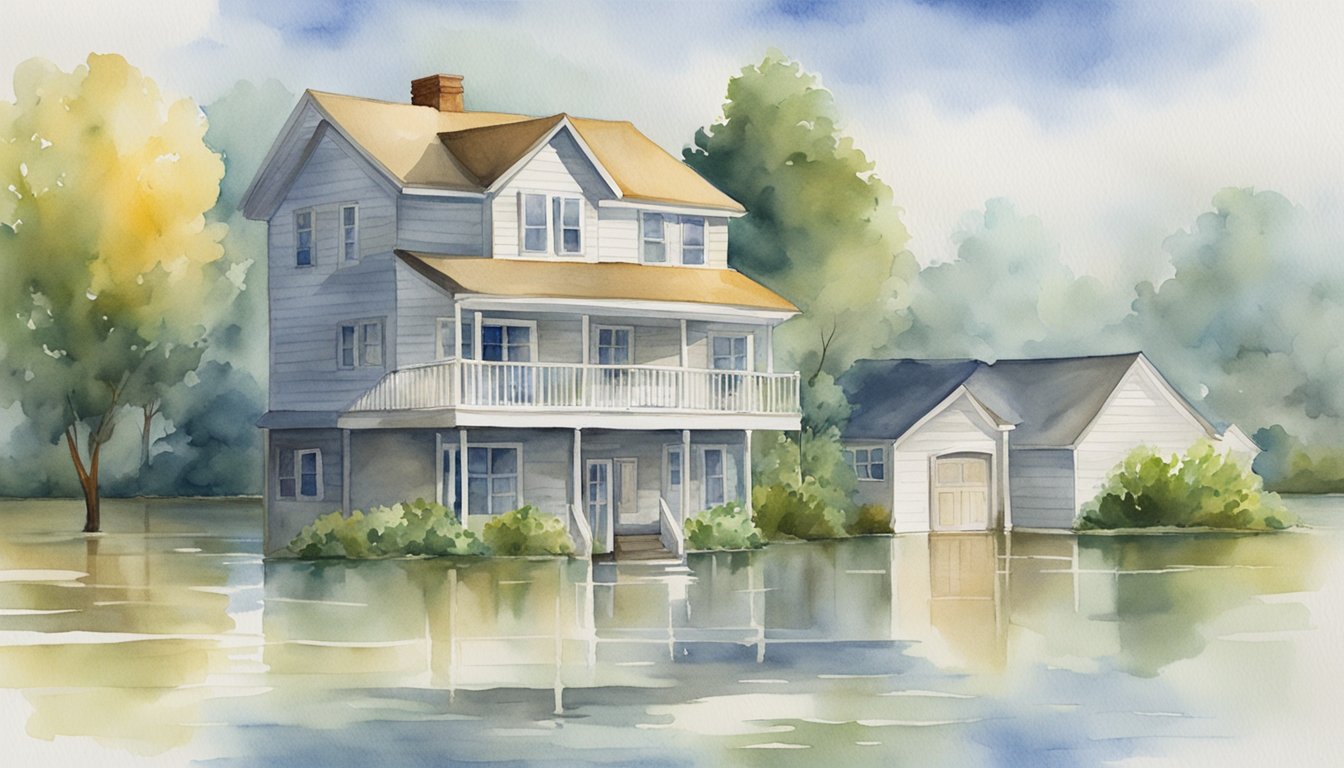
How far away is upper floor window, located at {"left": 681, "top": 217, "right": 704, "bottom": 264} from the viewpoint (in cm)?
4719

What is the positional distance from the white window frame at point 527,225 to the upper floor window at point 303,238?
5.14 meters

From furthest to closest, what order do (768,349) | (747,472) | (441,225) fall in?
(768,349), (747,472), (441,225)

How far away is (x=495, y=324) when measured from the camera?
4359cm

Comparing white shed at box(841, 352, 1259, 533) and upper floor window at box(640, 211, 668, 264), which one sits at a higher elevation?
upper floor window at box(640, 211, 668, 264)

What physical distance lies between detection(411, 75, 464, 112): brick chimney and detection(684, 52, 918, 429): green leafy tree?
36.2ft

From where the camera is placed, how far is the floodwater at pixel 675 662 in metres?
17.6

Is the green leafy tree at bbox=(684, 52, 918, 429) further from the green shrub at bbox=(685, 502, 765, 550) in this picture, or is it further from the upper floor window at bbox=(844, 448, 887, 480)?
the green shrub at bbox=(685, 502, 765, 550)

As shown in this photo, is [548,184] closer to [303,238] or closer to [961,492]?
[303,238]

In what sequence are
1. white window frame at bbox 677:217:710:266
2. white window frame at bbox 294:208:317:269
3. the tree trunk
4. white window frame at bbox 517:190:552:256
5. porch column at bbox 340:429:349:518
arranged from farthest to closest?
the tree trunk
white window frame at bbox 677:217:710:266
white window frame at bbox 294:208:317:269
white window frame at bbox 517:190:552:256
porch column at bbox 340:429:349:518

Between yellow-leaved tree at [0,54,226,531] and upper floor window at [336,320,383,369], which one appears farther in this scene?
yellow-leaved tree at [0,54,226,531]

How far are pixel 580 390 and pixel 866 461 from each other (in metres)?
13.5

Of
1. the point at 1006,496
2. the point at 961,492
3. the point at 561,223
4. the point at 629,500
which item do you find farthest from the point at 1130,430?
the point at 561,223

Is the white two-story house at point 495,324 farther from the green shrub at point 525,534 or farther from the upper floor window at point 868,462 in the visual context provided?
the upper floor window at point 868,462

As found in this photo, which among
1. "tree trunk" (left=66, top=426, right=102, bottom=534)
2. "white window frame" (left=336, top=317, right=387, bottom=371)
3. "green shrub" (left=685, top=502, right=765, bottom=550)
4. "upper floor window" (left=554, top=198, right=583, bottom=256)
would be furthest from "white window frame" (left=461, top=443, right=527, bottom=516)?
"tree trunk" (left=66, top=426, right=102, bottom=534)
